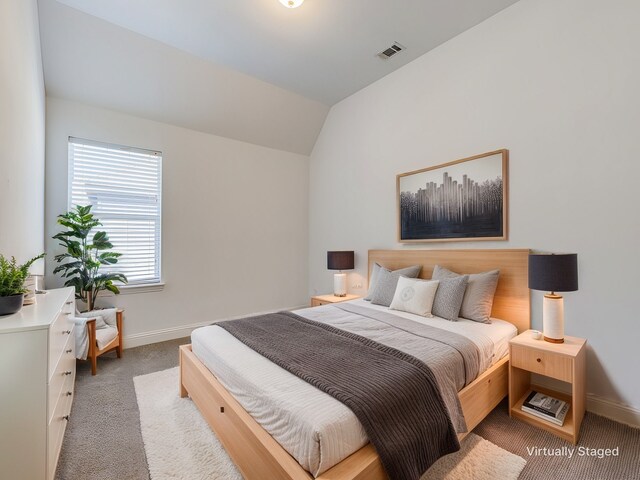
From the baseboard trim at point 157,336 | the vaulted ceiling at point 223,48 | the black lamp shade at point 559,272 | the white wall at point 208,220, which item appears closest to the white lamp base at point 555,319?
the black lamp shade at point 559,272

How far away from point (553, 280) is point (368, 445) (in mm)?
1611

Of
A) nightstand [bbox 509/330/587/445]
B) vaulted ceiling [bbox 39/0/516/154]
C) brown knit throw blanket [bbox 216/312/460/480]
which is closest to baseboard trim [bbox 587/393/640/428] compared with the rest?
nightstand [bbox 509/330/587/445]

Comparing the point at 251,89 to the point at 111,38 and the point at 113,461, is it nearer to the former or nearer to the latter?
the point at 111,38

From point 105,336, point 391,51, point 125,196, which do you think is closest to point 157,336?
point 105,336

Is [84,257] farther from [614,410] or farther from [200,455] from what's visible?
[614,410]

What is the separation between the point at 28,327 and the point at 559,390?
3.40m

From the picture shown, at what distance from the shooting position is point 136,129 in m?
3.50

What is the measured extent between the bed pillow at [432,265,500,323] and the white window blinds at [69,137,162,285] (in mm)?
3495

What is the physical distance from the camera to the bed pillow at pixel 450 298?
248 cm

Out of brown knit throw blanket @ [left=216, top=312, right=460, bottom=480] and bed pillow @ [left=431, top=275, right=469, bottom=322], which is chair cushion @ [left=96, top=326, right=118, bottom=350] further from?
bed pillow @ [left=431, top=275, right=469, bottom=322]

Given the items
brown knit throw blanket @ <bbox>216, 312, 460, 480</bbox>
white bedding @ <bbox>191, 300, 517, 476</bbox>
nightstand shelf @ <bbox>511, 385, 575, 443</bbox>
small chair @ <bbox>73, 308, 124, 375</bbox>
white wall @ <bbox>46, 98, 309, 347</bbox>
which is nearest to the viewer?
white bedding @ <bbox>191, 300, 517, 476</bbox>

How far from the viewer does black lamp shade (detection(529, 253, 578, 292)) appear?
74.7 inches

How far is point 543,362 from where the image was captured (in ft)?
6.43

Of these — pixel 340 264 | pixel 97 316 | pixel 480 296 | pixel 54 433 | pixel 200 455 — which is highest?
pixel 340 264
